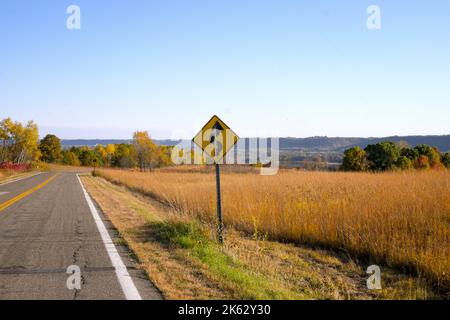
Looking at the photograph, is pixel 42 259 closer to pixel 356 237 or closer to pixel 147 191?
pixel 356 237

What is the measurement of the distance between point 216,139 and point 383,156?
181 ft

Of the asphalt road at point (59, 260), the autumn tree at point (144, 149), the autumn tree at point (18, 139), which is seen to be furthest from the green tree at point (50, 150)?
the asphalt road at point (59, 260)

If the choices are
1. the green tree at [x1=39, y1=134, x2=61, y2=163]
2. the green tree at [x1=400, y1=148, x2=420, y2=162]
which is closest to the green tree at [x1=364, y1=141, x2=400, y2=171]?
the green tree at [x1=400, y1=148, x2=420, y2=162]

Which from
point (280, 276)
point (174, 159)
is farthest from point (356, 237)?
point (174, 159)

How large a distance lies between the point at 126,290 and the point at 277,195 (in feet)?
31.3

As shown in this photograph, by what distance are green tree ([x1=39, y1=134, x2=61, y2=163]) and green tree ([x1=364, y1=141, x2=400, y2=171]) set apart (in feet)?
299

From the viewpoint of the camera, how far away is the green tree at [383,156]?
5764 centimetres

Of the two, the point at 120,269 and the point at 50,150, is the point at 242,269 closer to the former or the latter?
the point at 120,269

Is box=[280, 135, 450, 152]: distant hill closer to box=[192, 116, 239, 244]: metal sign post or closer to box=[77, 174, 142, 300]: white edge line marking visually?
box=[192, 116, 239, 244]: metal sign post

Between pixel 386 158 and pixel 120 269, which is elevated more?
pixel 386 158

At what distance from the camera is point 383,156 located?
192 feet

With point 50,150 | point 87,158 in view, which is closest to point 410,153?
point 50,150

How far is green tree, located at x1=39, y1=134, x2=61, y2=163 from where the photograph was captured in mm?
117688
